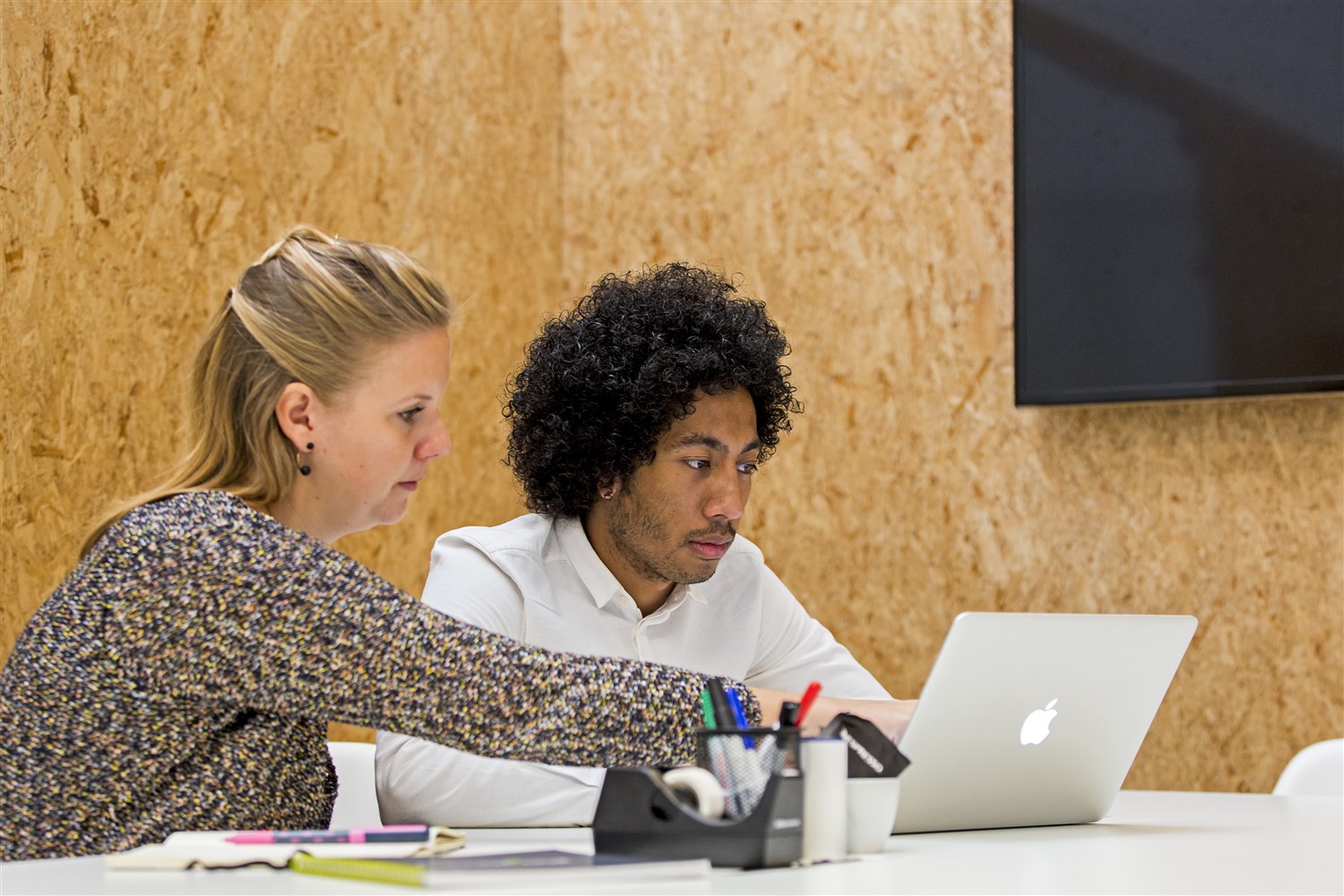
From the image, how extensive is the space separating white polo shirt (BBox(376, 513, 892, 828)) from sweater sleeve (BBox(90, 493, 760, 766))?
0.41 meters

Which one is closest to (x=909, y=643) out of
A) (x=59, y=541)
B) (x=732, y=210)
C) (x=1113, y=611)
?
(x=1113, y=611)

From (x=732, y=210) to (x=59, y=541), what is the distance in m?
1.85

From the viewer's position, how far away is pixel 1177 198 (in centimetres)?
297

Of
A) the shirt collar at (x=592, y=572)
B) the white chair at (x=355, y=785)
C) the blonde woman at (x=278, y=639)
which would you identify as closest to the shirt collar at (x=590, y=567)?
the shirt collar at (x=592, y=572)

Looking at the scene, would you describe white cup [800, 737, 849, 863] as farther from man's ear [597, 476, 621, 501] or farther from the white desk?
man's ear [597, 476, 621, 501]

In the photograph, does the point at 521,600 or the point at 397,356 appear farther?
the point at 521,600

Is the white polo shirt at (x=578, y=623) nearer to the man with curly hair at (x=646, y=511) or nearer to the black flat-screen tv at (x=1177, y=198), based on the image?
the man with curly hair at (x=646, y=511)

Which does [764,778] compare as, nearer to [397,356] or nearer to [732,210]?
[397,356]

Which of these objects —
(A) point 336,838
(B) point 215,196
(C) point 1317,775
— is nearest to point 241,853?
(A) point 336,838

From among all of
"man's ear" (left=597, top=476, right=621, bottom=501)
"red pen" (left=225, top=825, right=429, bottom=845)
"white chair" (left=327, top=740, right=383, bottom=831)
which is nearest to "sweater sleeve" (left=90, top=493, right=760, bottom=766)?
"red pen" (left=225, top=825, right=429, bottom=845)

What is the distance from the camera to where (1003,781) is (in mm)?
1289

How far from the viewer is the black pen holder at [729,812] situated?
96 centimetres

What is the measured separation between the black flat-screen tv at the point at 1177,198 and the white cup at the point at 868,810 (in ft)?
6.80

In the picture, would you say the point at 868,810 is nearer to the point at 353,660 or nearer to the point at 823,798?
the point at 823,798
